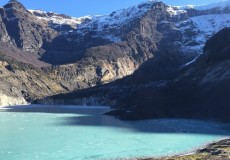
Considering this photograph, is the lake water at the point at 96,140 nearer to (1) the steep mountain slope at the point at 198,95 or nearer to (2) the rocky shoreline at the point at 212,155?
(2) the rocky shoreline at the point at 212,155

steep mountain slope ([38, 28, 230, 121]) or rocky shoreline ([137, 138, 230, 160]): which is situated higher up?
steep mountain slope ([38, 28, 230, 121])

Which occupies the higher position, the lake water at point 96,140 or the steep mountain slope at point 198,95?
the steep mountain slope at point 198,95

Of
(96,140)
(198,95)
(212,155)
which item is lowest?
(212,155)

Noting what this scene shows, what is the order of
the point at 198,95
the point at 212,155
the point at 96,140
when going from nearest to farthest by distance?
the point at 212,155 < the point at 96,140 < the point at 198,95

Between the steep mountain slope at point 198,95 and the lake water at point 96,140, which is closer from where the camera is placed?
the lake water at point 96,140

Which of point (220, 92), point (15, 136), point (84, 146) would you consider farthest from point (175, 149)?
point (220, 92)

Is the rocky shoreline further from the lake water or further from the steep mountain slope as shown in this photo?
the steep mountain slope

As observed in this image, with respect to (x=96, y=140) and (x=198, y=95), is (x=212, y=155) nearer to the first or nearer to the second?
(x=96, y=140)

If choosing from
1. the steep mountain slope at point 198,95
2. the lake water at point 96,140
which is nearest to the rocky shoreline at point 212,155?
the lake water at point 96,140

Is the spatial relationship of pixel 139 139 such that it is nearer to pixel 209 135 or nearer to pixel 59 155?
pixel 209 135

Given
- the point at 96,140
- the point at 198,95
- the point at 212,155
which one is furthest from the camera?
the point at 198,95

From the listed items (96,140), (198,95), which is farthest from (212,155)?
(198,95)

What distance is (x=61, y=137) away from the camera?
3701 inches

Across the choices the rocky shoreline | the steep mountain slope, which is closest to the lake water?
the rocky shoreline
